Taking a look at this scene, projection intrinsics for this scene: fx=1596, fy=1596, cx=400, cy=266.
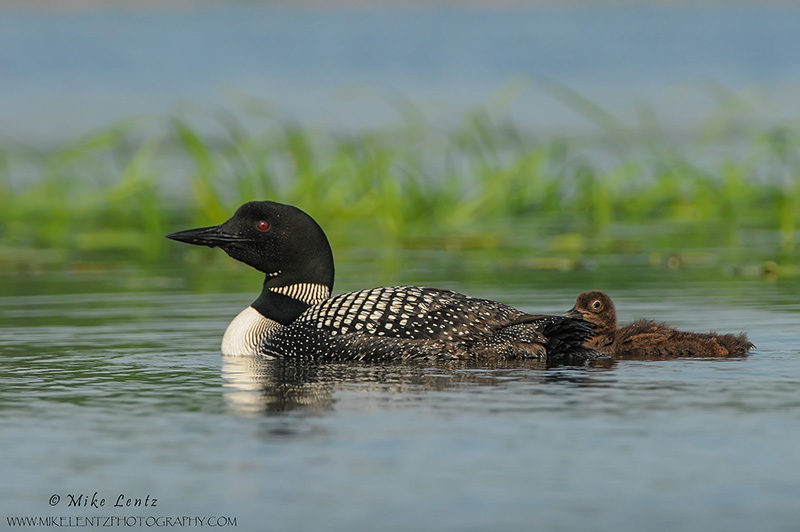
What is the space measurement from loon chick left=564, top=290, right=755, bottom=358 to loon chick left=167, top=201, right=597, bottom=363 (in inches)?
9.8

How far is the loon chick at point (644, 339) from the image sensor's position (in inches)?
265

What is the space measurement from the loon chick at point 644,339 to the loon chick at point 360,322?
249 millimetres

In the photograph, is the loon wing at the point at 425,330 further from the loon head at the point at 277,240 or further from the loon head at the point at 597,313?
the loon head at the point at 277,240

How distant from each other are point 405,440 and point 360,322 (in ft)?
6.14

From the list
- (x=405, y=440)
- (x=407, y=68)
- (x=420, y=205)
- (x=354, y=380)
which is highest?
(x=407, y=68)

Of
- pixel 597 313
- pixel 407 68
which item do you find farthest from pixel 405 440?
pixel 407 68

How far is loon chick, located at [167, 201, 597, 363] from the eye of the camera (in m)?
6.70

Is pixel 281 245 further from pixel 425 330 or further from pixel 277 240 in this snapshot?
pixel 425 330

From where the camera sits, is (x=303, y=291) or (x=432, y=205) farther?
(x=432, y=205)

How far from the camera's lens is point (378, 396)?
19.1 feet

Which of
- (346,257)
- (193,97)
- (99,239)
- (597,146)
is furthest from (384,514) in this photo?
(193,97)

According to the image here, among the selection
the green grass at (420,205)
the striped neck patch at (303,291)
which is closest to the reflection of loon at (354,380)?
the striped neck patch at (303,291)

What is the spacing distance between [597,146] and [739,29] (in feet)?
92.1

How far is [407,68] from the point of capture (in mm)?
31828
